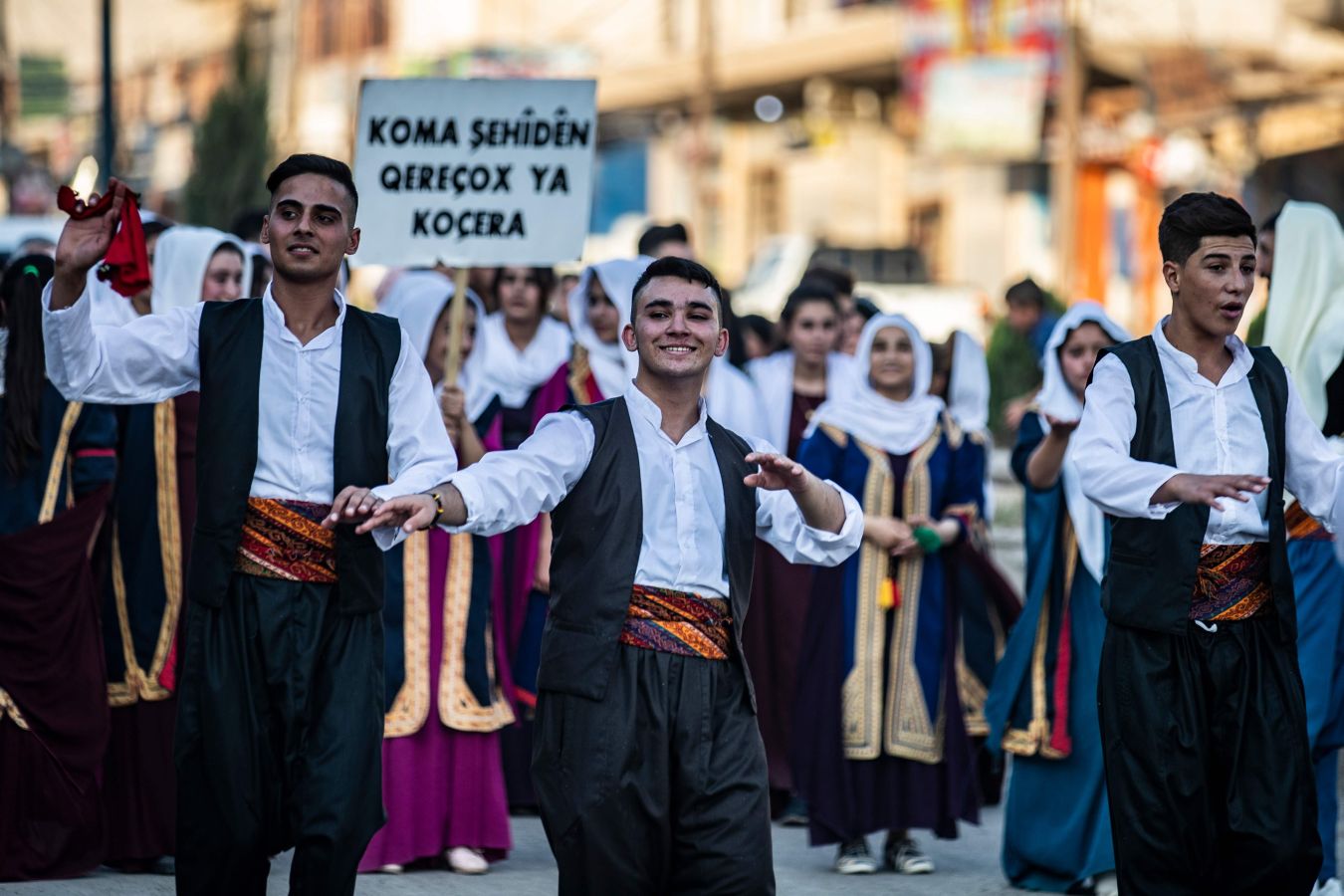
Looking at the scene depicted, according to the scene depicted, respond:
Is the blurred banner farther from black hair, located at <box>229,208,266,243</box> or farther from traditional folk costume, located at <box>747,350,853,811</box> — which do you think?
black hair, located at <box>229,208,266,243</box>

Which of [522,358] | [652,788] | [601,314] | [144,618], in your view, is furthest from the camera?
[522,358]

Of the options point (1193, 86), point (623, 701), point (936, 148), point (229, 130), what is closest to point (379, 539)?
point (623, 701)

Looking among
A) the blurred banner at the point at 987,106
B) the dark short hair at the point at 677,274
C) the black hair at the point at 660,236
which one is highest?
the blurred banner at the point at 987,106

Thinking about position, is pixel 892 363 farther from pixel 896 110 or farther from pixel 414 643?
pixel 896 110

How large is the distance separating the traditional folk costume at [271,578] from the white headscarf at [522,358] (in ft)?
10.0

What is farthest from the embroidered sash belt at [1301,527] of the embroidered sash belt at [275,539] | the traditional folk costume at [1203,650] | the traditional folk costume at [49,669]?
the traditional folk costume at [49,669]

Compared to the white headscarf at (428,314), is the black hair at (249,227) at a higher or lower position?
higher

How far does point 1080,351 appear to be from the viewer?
710 cm

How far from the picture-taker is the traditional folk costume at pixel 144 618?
6637 mm

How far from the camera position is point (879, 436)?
7414mm

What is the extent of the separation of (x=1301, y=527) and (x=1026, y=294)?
5.80 meters

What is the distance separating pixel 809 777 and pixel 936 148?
2079cm

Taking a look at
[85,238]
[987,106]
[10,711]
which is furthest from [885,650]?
[987,106]

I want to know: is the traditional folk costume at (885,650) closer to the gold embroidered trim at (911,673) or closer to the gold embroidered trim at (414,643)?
the gold embroidered trim at (911,673)
